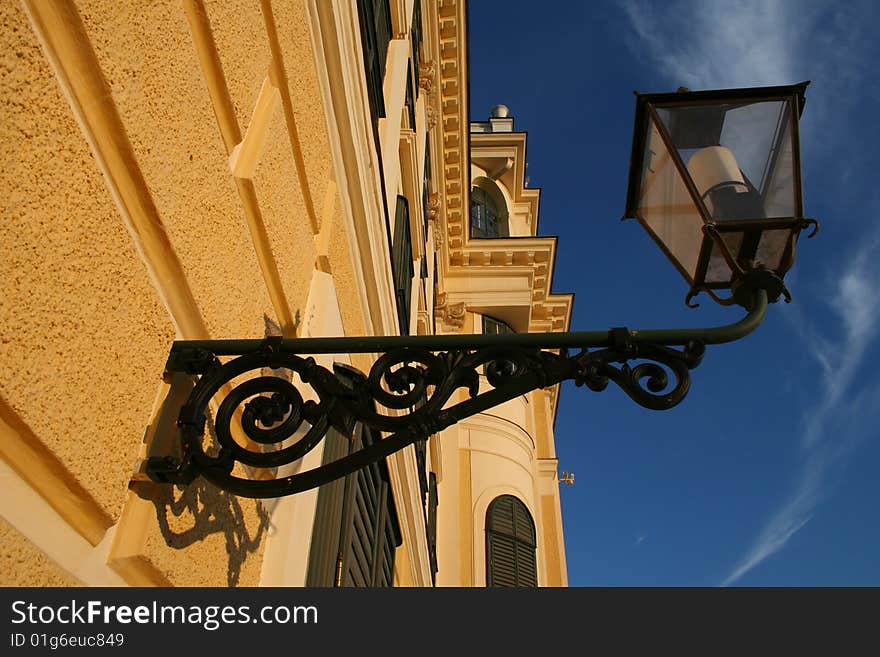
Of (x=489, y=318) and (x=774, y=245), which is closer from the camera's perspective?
(x=774, y=245)

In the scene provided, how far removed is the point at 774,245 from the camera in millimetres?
2326

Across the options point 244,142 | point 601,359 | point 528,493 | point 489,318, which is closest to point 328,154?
point 244,142

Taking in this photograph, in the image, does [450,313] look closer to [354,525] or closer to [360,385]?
[354,525]

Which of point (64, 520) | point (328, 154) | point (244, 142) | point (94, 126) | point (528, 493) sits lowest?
point (64, 520)

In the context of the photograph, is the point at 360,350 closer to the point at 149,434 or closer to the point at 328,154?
the point at 149,434

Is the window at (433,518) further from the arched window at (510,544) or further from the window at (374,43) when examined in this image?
the window at (374,43)

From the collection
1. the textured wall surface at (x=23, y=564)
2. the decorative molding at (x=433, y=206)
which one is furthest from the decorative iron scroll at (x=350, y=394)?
the decorative molding at (x=433, y=206)

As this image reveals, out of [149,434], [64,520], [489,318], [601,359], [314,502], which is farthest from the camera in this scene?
[489,318]

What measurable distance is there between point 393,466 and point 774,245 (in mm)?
4884

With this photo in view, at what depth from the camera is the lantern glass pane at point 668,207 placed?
7.94ft

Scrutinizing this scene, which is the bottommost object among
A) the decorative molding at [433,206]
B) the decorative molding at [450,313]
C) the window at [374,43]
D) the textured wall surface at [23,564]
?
the textured wall surface at [23,564]

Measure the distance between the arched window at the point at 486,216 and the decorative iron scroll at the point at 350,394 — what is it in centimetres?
1671

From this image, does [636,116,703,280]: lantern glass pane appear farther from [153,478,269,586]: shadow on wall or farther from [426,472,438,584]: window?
[426,472,438,584]: window

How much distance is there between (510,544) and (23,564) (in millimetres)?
12081
